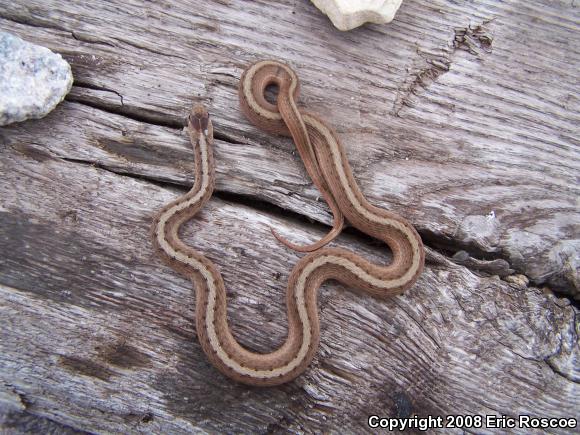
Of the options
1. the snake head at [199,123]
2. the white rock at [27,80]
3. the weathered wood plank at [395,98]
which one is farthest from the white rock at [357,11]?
the white rock at [27,80]

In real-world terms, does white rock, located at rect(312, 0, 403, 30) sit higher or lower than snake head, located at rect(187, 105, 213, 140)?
higher

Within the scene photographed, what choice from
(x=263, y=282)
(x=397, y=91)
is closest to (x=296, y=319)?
(x=263, y=282)

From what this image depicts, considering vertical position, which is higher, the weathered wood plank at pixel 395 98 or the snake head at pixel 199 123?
the weathered wood plank at pixel 395 98

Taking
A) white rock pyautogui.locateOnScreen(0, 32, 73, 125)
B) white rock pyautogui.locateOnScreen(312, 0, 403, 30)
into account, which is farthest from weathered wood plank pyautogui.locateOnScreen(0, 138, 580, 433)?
white rock pyautogui.locateOnScreen(312, 0, 403, 30)

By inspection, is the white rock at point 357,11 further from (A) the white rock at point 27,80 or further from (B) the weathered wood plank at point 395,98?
(A) the white rock at point 27,80

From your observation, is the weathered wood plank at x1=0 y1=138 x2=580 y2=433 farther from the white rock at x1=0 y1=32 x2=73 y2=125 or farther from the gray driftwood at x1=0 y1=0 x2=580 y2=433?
the white rock at x1=0 y1=32 x2=73 y2=125

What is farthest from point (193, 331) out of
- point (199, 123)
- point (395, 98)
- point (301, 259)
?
point (395, 98)
